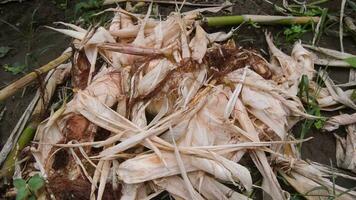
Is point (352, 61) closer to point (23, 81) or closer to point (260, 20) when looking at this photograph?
point (260, 20)

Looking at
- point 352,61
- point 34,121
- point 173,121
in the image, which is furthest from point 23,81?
point 352,61

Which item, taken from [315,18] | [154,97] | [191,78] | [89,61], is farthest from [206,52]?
[315,18]

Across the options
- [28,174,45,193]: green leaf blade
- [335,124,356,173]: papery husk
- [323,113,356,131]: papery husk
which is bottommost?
[28,174,45,193]: green leaf blade

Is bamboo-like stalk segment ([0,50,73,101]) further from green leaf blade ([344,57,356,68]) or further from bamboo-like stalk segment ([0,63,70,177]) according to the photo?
green leaf blade ([344,57,356,68])

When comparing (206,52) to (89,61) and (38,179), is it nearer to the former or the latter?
(89,61)

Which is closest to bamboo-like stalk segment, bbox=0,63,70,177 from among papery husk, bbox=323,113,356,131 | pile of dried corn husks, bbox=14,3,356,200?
pile of dried corn husks, bbox=14,3,356,200

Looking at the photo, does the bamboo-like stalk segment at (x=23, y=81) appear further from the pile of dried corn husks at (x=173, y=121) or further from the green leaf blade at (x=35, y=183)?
the green leaf blade at (x=35, y=183)

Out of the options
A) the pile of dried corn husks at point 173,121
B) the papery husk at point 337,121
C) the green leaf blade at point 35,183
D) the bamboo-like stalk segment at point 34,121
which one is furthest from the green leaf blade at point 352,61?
the green leaf blade at point 35,183
